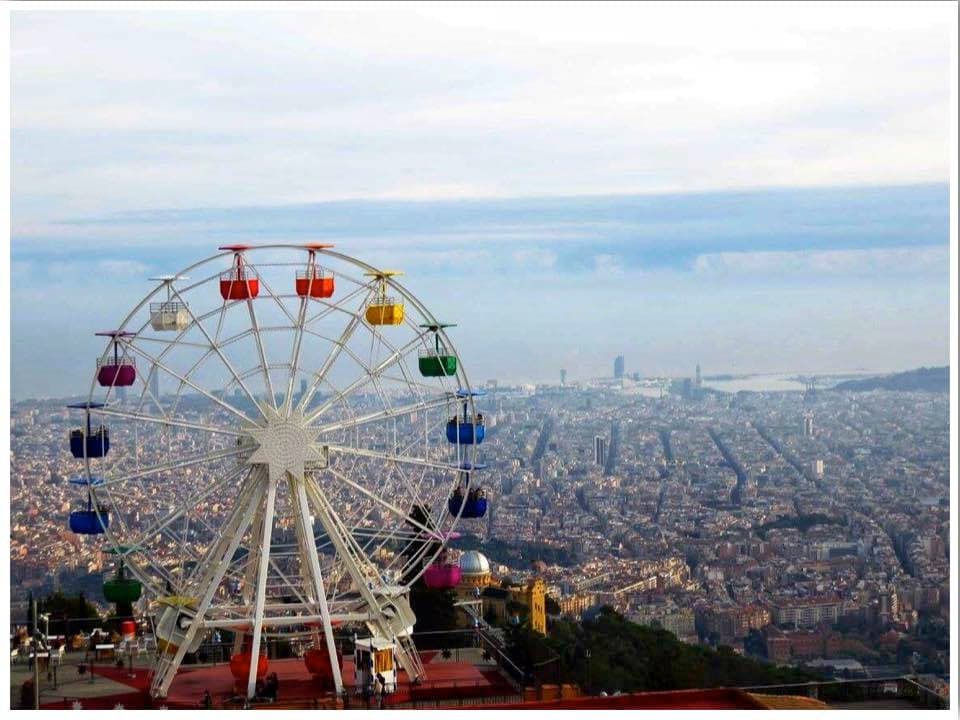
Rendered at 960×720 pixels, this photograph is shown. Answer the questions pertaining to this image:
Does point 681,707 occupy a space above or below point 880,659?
above

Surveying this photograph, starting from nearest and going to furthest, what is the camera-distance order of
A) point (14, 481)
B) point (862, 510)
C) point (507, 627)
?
point (507, 627) < point (14, 481) < point (862, 510)

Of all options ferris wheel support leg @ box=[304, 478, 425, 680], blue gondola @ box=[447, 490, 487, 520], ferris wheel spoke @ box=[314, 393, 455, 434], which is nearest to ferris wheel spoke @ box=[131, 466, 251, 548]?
ferris wheel support leg @ box=[304, 478, 425, 680]

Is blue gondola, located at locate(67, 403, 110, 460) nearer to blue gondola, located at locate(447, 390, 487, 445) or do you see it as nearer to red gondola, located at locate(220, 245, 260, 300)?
red gondola, located at locate(220, 245, 260, 300)

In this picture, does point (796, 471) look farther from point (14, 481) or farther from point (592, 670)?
point (592, 670)

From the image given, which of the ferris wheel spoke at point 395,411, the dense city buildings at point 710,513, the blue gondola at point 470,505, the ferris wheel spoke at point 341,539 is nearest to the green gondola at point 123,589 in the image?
the ferris wheel spoke at point 341,539

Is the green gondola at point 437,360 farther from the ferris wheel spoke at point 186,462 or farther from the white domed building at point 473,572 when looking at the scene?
the white domed building at point 473,572

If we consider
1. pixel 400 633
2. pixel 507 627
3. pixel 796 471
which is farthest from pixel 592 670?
pixel 796 471
